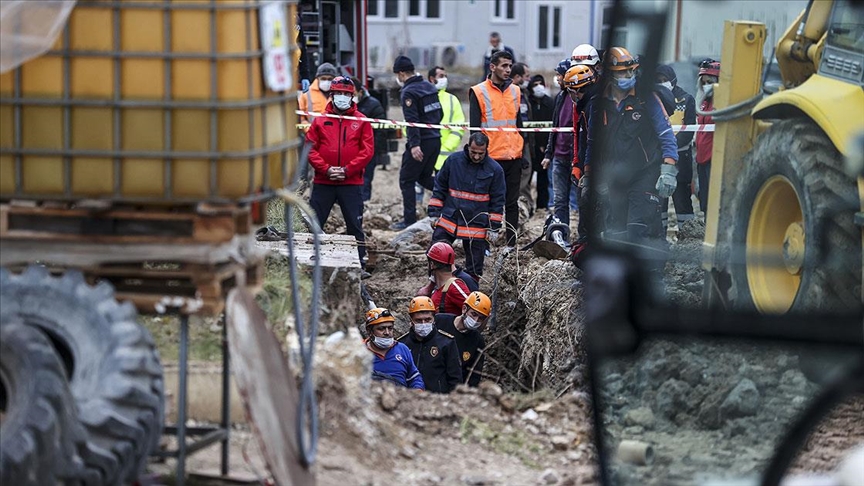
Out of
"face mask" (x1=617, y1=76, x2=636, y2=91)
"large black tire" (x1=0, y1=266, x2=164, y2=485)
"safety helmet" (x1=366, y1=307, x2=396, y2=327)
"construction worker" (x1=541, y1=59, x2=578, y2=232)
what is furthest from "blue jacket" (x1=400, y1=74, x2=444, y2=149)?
"large black tire" (x1=0, y1=266, x2=164, y2=485)

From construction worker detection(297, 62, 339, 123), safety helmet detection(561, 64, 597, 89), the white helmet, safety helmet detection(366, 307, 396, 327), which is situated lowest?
safety helmet detection(366, 307, 396, 327)

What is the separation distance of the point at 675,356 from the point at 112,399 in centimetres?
322

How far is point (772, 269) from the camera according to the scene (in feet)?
13.3

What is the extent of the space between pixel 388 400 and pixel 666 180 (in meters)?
1.86

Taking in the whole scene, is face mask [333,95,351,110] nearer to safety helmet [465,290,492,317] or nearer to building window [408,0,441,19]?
safety helmet [465,290,492,317]

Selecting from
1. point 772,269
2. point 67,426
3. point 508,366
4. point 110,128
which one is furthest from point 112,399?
point 508,366

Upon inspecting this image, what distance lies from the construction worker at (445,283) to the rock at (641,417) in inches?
151

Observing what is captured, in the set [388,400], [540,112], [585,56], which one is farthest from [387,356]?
[540,112]

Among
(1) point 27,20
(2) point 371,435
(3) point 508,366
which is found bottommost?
(3) point 508,366

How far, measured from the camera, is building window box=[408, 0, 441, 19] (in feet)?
121

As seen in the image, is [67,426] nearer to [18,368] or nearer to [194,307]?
[18,368]

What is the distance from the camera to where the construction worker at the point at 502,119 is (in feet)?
41.3

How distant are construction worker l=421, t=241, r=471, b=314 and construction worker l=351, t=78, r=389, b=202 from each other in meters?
2.61

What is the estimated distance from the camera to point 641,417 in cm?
636
